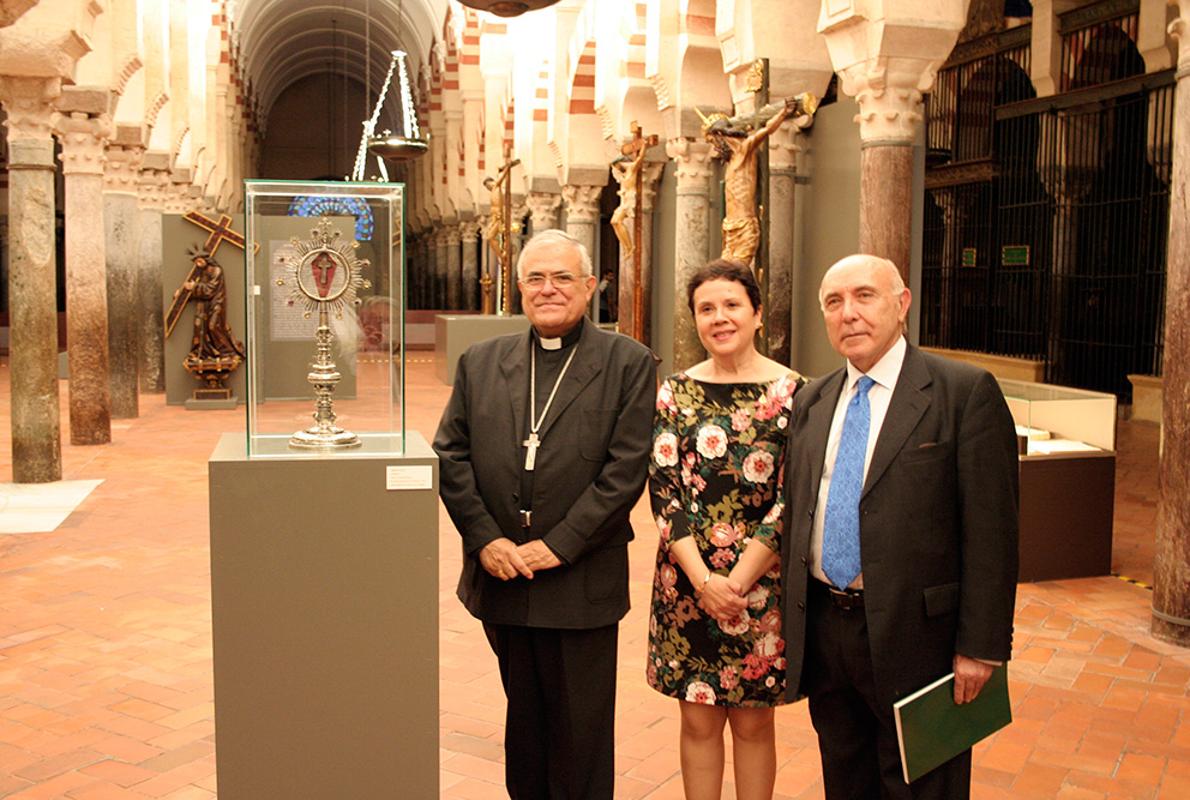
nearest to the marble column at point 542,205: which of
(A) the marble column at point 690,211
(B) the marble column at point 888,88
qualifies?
(A) the marble column at point 690,211

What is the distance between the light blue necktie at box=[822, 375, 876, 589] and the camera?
2.77m

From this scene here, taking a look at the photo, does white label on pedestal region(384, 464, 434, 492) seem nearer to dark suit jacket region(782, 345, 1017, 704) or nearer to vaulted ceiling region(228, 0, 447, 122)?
dark suit jacket region(782, 345, 1017, 704)

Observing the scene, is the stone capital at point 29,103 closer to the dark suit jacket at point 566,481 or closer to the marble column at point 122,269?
the marble column at point 122,269

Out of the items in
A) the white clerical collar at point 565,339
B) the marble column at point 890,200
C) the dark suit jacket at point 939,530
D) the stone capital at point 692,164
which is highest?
the stone capital at point 692,164

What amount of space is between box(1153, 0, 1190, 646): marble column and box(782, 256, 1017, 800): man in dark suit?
3042 mm

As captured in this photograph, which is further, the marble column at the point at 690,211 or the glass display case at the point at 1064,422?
the marble column at the point at 690,211

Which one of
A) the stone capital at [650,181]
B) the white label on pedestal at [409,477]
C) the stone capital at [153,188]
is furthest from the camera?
the stone capital at [153,188]

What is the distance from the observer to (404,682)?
3383 millimetres

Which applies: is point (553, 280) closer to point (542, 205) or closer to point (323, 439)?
point (323, 439)

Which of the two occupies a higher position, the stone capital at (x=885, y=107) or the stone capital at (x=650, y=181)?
the stone capital at (x=650, y=181)

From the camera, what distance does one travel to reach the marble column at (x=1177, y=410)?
17.2ft

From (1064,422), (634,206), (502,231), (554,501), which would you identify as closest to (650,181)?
(634,206)

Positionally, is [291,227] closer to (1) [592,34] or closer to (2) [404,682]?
(2) [404,682]

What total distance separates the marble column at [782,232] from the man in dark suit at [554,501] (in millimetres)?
7197
